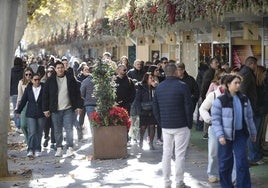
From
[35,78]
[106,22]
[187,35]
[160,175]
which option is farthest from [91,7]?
[160,175]

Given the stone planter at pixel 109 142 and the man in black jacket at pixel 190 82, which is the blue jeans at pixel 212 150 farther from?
the man in black jacket at pixel 190 82

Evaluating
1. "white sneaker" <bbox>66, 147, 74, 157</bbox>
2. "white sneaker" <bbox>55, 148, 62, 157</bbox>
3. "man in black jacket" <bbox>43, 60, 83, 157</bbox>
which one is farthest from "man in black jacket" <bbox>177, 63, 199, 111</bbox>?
"white sneaker" <bbox>55, 148, 62, 157</bbox>

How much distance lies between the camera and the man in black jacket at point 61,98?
45.2 feet

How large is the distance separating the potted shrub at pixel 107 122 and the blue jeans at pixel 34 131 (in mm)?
1272

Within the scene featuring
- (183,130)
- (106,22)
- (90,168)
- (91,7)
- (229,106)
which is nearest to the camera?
(229,106)

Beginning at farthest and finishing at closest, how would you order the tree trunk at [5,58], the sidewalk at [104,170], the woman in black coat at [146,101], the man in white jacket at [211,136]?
the woman in black coat at [146,101]
the tree trunk at [5,58]
the sidewalk at [104,170]
the man in white jacket at [211,136]

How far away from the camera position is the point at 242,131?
30.1 ft

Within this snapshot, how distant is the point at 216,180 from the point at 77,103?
4.44m

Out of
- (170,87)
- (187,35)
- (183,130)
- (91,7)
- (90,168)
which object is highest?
(91,7)

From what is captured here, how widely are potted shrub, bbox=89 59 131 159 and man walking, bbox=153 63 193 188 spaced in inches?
136

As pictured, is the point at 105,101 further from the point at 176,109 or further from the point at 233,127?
the point at 233,127

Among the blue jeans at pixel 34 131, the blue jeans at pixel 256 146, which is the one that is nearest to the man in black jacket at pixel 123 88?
the blue jeans at pixel 34 131

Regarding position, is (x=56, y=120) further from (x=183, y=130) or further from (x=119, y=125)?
(x=183, y=130)

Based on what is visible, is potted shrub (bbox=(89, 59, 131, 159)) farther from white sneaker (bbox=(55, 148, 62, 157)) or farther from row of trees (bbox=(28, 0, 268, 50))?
row of trees (bbox=(28, 0, 268, 50))
